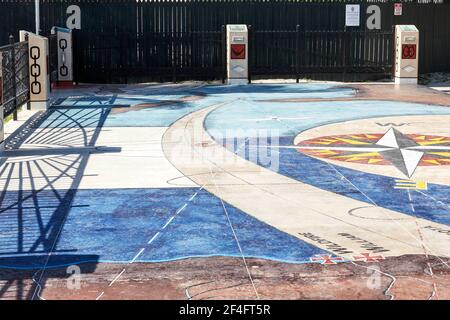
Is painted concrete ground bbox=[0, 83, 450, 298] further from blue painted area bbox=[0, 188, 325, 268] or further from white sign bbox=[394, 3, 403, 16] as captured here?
white sign bbox=[394, 3, 403, 16]

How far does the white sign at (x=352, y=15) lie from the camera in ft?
99.0

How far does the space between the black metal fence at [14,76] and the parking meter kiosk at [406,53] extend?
1351 centimetres

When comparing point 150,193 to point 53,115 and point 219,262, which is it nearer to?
point 219,262

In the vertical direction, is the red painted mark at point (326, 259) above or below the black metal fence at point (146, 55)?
below

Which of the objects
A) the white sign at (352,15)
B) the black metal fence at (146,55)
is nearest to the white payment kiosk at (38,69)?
the black metal fence at (146,55)

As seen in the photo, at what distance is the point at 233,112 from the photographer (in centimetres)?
2164

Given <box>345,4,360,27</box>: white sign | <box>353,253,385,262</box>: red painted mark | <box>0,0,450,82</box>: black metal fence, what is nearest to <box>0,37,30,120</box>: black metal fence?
<box>0,0,450,82</box>: black metal fence

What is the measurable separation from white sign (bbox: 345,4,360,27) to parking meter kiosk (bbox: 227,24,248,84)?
3.86 meters

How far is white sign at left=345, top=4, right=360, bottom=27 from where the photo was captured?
99.0 ft

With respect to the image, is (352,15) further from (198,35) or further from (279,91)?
(198,35)

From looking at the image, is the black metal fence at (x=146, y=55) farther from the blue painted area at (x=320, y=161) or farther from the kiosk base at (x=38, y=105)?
the kiosk base at (x=38, y=105)

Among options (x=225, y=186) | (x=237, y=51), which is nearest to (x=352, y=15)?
(x=237, y=51)
